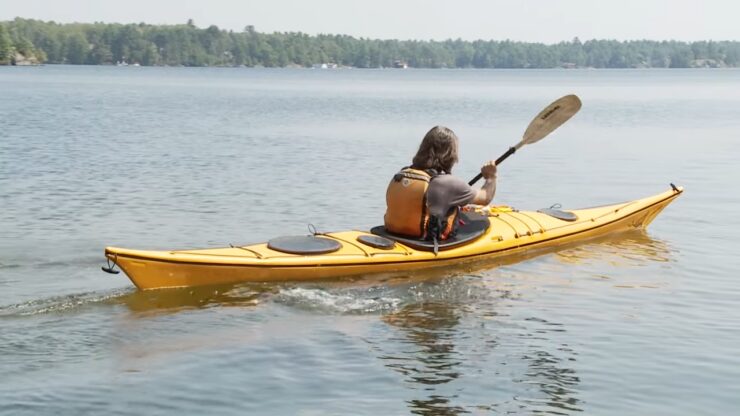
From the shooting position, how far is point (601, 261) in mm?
10305

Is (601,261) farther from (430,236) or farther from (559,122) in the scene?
(430,236)

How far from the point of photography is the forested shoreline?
484 feet

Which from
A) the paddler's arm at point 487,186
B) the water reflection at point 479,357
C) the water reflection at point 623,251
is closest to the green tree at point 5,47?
the water reflection at point 623,251

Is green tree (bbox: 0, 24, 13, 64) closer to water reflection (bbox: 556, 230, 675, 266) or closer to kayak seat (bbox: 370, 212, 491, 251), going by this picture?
water reflection (bbox: 556, 230, 675, 266)

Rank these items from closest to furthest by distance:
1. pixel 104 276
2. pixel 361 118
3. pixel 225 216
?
1. pixel 104 276
2. pixel 225 216
3. pixel 361 118

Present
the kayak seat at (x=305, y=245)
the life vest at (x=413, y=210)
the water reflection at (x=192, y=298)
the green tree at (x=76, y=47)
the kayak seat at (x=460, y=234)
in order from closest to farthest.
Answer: the water reflection at (x=192, y=298) → the kayak seat at (x=305, y=245) → the life vest at (x=413, y=210) → the kayak seat at (x=460, y=234) → the green tree at (x=76, y=47)

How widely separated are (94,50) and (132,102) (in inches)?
4380

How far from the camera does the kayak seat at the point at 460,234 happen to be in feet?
29.1

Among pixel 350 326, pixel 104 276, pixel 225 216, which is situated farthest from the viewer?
pixel 225 216

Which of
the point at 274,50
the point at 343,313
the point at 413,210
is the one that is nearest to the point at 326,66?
the point at 274,50

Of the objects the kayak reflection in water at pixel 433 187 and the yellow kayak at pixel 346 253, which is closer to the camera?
the yellow kayak at pixel 346 253

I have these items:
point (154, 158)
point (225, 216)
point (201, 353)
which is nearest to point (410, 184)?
point (201, 353)

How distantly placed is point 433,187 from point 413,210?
34 cm

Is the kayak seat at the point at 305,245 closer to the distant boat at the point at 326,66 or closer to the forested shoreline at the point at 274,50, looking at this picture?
the forested shoreline at the point at 274,50
